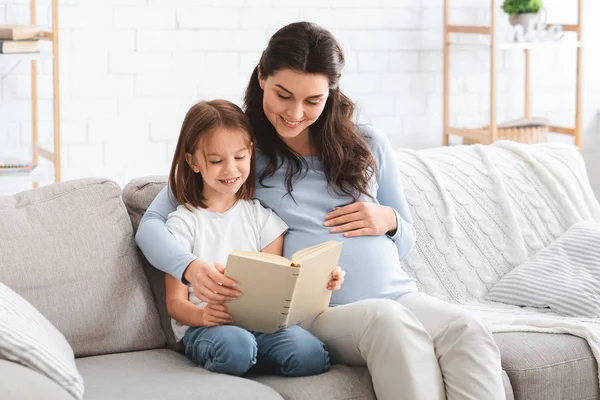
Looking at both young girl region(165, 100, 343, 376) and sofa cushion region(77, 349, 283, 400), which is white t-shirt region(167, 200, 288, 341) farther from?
sofa cushion region(77, 349, 283, 400)

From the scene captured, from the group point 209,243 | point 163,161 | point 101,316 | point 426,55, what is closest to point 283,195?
point 209,243

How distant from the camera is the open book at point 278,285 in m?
1.75

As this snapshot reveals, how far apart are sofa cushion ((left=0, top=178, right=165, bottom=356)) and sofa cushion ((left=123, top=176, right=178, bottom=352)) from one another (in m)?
0.02

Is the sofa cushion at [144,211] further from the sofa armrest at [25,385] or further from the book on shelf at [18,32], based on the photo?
the book on shelf at [18,32]

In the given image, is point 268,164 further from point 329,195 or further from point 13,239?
point 13,239

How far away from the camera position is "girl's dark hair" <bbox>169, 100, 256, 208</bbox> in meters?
2.03

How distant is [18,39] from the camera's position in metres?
3.07

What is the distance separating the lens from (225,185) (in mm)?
2025

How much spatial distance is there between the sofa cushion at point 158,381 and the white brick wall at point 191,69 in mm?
1825

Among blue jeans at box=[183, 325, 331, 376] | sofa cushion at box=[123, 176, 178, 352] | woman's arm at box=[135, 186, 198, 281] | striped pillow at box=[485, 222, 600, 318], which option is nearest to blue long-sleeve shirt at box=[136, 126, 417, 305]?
woman's arm at box=[135, 186, 198, 281]

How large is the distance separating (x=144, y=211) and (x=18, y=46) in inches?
44.7


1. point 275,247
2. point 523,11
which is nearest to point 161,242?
point 275,247

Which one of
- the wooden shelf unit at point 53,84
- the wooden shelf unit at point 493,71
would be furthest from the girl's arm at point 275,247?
the wooden shelf unit at point 493,71

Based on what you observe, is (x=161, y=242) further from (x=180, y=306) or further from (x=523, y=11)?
(x=523, y=11)
